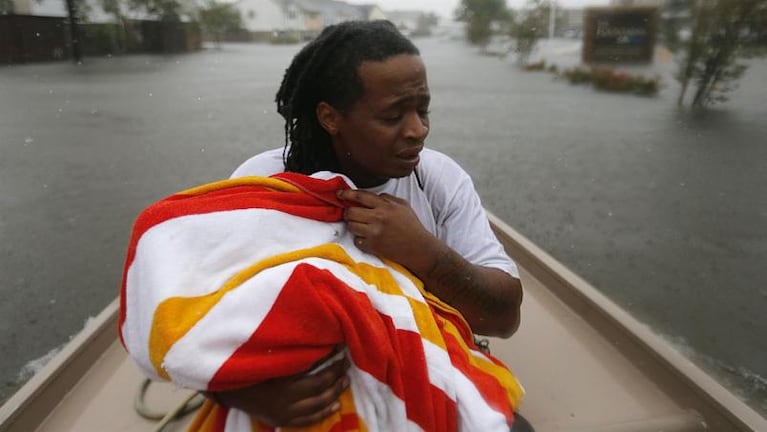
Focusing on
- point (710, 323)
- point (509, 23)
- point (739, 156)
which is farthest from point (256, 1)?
point (710, 323)

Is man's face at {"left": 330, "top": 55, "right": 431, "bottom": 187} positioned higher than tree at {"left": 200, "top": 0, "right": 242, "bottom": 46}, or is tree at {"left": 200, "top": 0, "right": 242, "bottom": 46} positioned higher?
tree at {"left": 200, "top": 0, "right": 242, "bottom": 46}

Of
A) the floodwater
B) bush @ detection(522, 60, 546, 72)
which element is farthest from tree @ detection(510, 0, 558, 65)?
the floodwater

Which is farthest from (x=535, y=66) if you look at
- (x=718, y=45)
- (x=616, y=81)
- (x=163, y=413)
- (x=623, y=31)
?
(x=163, y=413)

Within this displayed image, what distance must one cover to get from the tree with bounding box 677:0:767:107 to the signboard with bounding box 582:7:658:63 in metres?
0.48

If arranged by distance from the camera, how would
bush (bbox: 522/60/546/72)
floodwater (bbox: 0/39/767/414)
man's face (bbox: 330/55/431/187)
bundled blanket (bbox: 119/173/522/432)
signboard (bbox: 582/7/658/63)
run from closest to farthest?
bundled blanket (bbox: 119/173/522/432) → man's face (bbox: 330/55/431/187) → floodwater (bbox: 0/39/767/414) → signboard (bbox: 582/7/658/63) → bush (bbox: 522/60/546/72)

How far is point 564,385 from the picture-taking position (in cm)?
161

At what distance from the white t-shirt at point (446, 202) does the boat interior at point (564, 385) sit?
547 millimetres

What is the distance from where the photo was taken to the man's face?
109 cm

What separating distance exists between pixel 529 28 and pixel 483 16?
3.15 m

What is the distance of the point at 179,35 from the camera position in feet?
41.4

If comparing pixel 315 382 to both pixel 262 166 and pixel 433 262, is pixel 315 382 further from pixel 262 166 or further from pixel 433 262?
pixel 262 166

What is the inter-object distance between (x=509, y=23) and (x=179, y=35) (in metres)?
9.89

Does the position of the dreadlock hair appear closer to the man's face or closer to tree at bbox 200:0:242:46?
the man's face

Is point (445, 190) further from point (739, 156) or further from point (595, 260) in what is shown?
point (739, 156)
